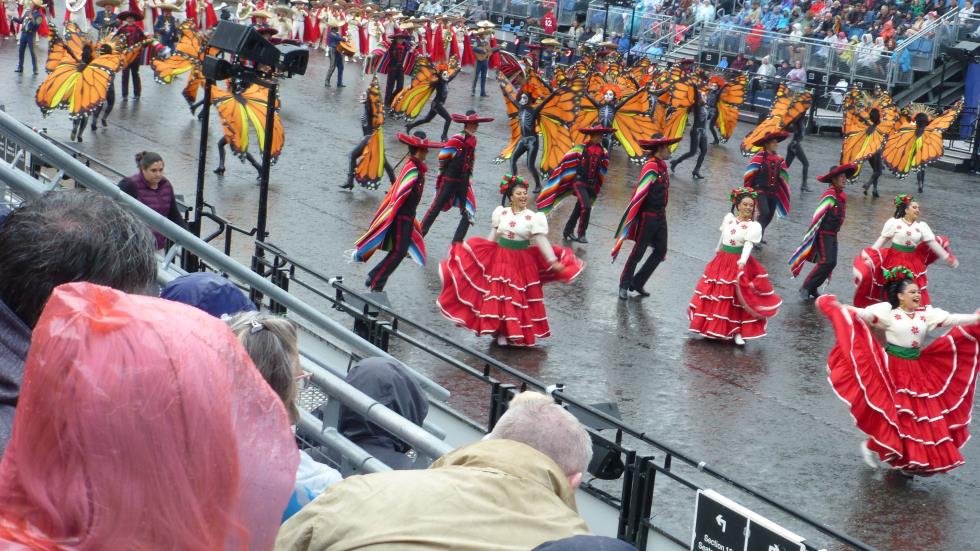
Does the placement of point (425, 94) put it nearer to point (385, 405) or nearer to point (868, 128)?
point (868, 128)

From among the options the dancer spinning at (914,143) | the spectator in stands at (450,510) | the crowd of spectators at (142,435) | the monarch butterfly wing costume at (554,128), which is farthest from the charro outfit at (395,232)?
the dancer spinning at (914,143)

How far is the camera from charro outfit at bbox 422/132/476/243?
559 inches

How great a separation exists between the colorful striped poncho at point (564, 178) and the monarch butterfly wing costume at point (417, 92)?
6.20 meters

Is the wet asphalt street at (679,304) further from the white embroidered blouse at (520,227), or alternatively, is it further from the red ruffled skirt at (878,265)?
the white embroidered blouse at (520,227)

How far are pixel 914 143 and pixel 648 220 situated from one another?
9362 millimetres

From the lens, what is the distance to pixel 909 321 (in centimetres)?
874

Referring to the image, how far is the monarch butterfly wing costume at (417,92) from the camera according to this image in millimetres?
21562

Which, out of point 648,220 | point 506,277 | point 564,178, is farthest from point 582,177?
point 506,277

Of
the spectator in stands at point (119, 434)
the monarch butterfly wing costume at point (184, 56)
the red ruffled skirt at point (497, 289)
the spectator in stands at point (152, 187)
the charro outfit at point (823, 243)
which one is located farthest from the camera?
the monarch butterfly wing costume at point (184, 56)

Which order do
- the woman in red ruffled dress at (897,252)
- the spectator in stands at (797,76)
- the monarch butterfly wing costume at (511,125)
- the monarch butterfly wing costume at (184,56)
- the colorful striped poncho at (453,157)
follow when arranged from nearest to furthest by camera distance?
the woman in red ruffled dress at (897,252) < the colorful striped poncho at (453,157) < the monarch butterfly wing costume at (511,125) < the monarch butterfly wing costume at (184,56) < the spectator in stands at (797,76)

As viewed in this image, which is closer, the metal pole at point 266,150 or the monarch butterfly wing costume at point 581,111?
the metal pole at point 266,150

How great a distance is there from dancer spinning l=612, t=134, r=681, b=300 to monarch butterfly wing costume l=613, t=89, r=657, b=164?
730 centimetres

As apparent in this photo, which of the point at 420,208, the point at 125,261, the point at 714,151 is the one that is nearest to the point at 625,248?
the point at 420,208

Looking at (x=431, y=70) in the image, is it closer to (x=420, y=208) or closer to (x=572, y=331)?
(x=420, y=208)
